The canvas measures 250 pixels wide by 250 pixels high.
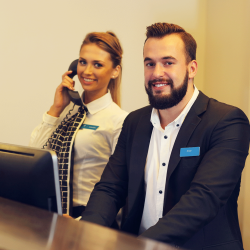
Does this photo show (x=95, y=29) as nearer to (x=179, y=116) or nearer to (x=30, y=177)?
(x=179, y=116)

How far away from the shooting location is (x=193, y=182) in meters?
1.27

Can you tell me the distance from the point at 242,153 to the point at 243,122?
0.51 feet

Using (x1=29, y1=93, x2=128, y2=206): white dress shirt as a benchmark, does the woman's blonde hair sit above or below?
above

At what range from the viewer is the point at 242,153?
1312 mm

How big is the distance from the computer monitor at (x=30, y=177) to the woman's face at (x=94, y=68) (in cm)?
104

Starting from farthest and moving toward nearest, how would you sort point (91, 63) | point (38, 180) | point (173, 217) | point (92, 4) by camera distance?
point (92, 4)
point (91, 63)
point (173, 217)
point (38, 180)

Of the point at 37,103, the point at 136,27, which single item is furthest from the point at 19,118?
the point at 136,27

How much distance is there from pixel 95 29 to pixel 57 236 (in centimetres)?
238

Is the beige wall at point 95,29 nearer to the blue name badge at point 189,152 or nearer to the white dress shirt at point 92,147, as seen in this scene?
the white dress shirt at point 92,147

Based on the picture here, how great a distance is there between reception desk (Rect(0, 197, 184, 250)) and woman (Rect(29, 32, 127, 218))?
A: 103 cm

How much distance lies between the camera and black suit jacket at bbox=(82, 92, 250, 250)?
47.7 inches

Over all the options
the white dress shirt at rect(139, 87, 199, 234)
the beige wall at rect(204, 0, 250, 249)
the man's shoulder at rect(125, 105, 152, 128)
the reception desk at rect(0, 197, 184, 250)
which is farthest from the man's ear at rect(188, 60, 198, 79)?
the reception desk at rect(0, 197, 184, 250)

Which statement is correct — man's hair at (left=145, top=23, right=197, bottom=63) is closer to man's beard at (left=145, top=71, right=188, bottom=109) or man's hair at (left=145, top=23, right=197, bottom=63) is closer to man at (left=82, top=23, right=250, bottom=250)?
man at (left=82, top=23, right=250, bottom=250)

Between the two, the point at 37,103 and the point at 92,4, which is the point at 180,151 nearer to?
the point at 37,103
